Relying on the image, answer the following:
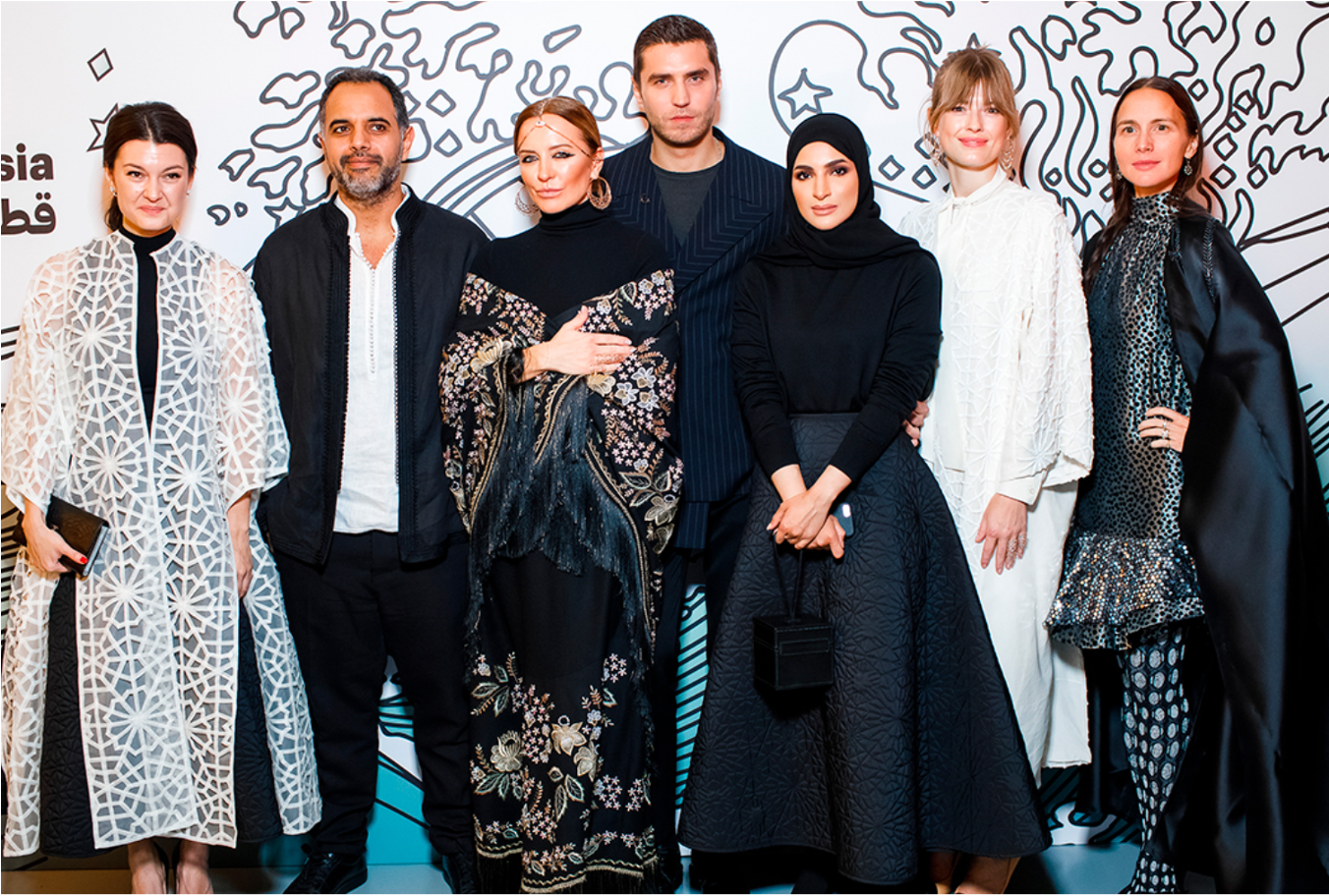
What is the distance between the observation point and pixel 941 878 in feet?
8.23

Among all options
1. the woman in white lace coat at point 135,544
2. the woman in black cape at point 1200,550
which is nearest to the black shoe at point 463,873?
the woman in white lace coat at point 135,544

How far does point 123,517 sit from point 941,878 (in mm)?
2217

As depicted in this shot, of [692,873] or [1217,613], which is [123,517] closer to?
[692,873]

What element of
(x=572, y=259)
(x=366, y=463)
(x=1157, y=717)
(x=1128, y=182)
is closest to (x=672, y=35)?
(x=572, y=259)

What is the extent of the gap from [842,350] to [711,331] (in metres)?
0.39

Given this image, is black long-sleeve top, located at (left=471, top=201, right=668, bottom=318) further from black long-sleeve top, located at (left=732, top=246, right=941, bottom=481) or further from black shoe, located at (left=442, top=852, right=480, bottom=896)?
black shoe, located at (left=442, top=852, right=480, bottom=896)

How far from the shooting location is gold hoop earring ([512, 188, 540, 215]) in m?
2.86

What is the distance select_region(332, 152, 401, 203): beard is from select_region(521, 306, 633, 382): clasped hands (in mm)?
689

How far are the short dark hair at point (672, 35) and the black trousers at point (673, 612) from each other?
1177mm

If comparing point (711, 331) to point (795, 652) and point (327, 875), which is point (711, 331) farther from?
point (327, 875)

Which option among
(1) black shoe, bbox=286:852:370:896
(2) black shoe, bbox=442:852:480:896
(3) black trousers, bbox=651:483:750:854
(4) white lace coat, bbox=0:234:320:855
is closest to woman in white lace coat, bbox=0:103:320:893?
(4) white lace coat, bbox=0:234:320:855

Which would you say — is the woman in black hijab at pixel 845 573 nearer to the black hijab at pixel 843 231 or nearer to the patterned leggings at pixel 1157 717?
the black hijab at pixel 843 231

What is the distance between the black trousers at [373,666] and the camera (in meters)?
2.54

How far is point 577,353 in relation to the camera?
219cm
